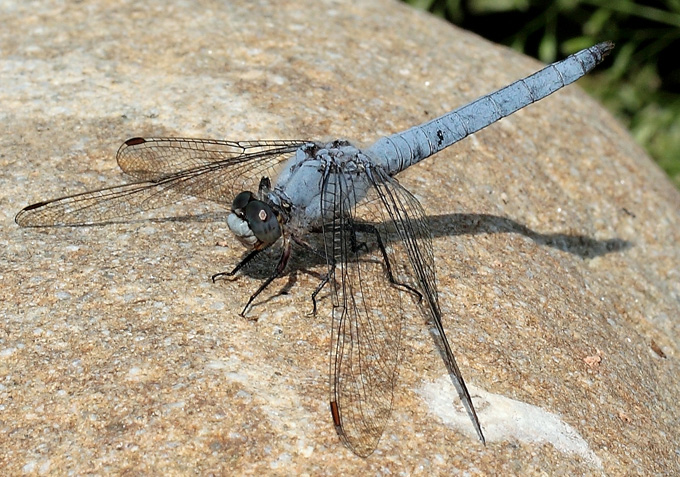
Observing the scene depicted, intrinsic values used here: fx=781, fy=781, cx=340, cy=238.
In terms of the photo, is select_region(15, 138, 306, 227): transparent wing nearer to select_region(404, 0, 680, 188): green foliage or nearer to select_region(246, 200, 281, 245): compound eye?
select_region(246, 200, 281, 245): compound eye

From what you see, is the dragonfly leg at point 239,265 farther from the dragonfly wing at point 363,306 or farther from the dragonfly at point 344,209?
the dragonfly wing at point 363,306

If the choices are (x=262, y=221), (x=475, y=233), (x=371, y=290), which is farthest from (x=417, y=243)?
(x=262, y=221)

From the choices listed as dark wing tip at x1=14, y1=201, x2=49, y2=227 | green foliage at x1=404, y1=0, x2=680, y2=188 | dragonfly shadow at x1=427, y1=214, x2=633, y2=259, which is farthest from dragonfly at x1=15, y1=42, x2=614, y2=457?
green foliage at x1=404, y1=0, x2=680, y2=188

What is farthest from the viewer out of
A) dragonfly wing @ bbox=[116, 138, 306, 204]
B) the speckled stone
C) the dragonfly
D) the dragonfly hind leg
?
dragonfly wing @ bbox=[116, 138, 306, 204]

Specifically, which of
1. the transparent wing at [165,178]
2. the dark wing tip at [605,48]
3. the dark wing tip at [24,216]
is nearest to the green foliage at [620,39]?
the dark wing tip at [605,48]

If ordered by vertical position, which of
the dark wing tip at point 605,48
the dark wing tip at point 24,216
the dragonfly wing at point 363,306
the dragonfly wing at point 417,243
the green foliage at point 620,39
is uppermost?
the dark wing tip at point 605,48

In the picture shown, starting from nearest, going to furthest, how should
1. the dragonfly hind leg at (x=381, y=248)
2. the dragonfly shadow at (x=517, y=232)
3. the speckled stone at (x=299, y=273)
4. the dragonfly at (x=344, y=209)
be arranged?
1. the speckled stone at (x=299, y=273)
2. the dragonfly at (x=344, y=209)
3. the dragonfly hind leg at (x=381, y=248)
4. the dragonfly shadow at (x=517, y=232)

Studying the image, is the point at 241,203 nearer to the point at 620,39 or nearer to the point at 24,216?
the point at 24,216
